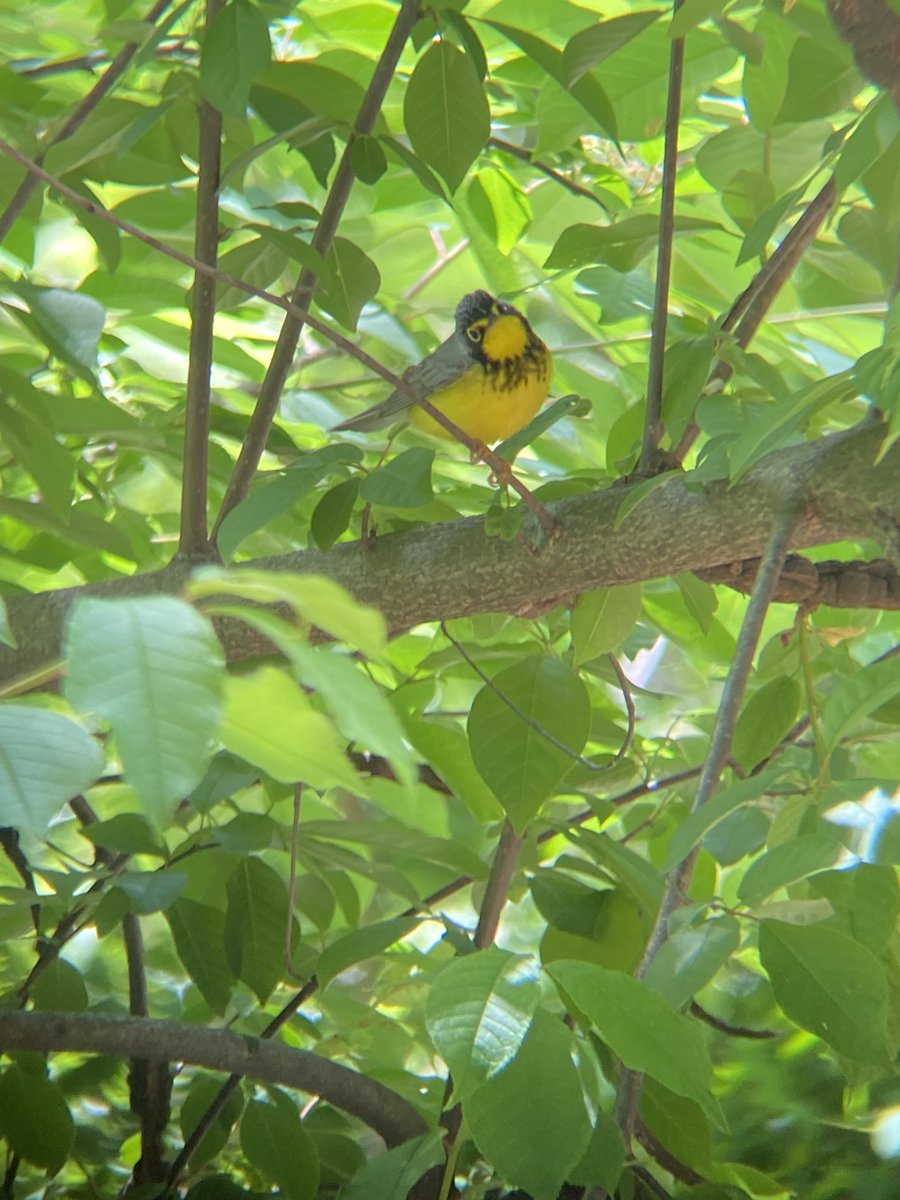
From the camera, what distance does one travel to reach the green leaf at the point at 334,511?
0.92 meters

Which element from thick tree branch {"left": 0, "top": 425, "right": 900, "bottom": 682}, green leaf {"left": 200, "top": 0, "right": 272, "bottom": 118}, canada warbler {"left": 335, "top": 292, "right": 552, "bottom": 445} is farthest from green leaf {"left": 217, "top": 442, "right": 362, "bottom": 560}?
canada warbler {"left": 335, "top": 292, "right": 552, "bottom": 445}

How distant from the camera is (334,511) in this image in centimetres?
92

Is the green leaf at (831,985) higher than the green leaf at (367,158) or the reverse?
the reverse

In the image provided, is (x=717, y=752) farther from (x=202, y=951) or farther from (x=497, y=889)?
(x=202, y=951)

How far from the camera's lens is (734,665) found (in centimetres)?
65

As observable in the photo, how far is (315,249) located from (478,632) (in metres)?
0.38

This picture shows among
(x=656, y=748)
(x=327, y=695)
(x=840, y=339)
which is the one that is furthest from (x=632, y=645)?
(x=327, y=695)

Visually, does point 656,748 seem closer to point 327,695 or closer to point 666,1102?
point 666,1102

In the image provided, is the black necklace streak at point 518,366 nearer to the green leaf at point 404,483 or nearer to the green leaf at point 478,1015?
the green leaf at point 404,483

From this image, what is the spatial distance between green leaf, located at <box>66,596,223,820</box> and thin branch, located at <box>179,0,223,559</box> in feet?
2.03

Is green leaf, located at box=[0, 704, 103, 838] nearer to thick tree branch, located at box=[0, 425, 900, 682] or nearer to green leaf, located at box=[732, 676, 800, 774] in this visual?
thick tree branch, located at box=[0, 425, 900, 682]

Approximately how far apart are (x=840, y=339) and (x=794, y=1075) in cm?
78

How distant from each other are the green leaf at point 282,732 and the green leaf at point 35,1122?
0.62m

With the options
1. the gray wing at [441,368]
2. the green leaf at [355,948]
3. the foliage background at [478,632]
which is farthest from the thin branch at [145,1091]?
the gray wing at [441,368]
